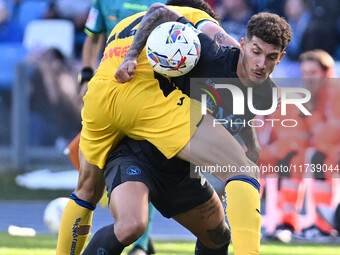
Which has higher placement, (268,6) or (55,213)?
(268,6)

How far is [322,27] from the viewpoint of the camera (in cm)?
1065

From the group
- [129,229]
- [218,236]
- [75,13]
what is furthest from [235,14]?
[129,229]

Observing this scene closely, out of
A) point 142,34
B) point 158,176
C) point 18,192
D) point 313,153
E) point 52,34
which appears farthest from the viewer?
point 52,34

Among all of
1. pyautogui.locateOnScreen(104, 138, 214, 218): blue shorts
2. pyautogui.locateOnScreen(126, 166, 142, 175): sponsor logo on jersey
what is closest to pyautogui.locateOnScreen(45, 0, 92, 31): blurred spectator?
pyautogui.locateOnScreen(104, 138, 214, 218): blue shorts

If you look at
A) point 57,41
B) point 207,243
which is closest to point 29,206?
point 57,41

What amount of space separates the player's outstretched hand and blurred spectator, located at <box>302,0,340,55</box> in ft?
21.4

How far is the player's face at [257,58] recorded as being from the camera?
169 inches

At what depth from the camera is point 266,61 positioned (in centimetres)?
432

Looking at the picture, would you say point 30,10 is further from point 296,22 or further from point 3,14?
point 296,22

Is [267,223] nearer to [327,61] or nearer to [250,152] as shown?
[327,61]

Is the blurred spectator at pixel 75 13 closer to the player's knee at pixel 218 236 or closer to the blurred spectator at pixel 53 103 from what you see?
the blurred spectator at pixel 53 103

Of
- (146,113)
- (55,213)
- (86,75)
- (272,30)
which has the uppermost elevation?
(86,75)

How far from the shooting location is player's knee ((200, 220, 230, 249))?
481 centimetres

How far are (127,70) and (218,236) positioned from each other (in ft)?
3.95
